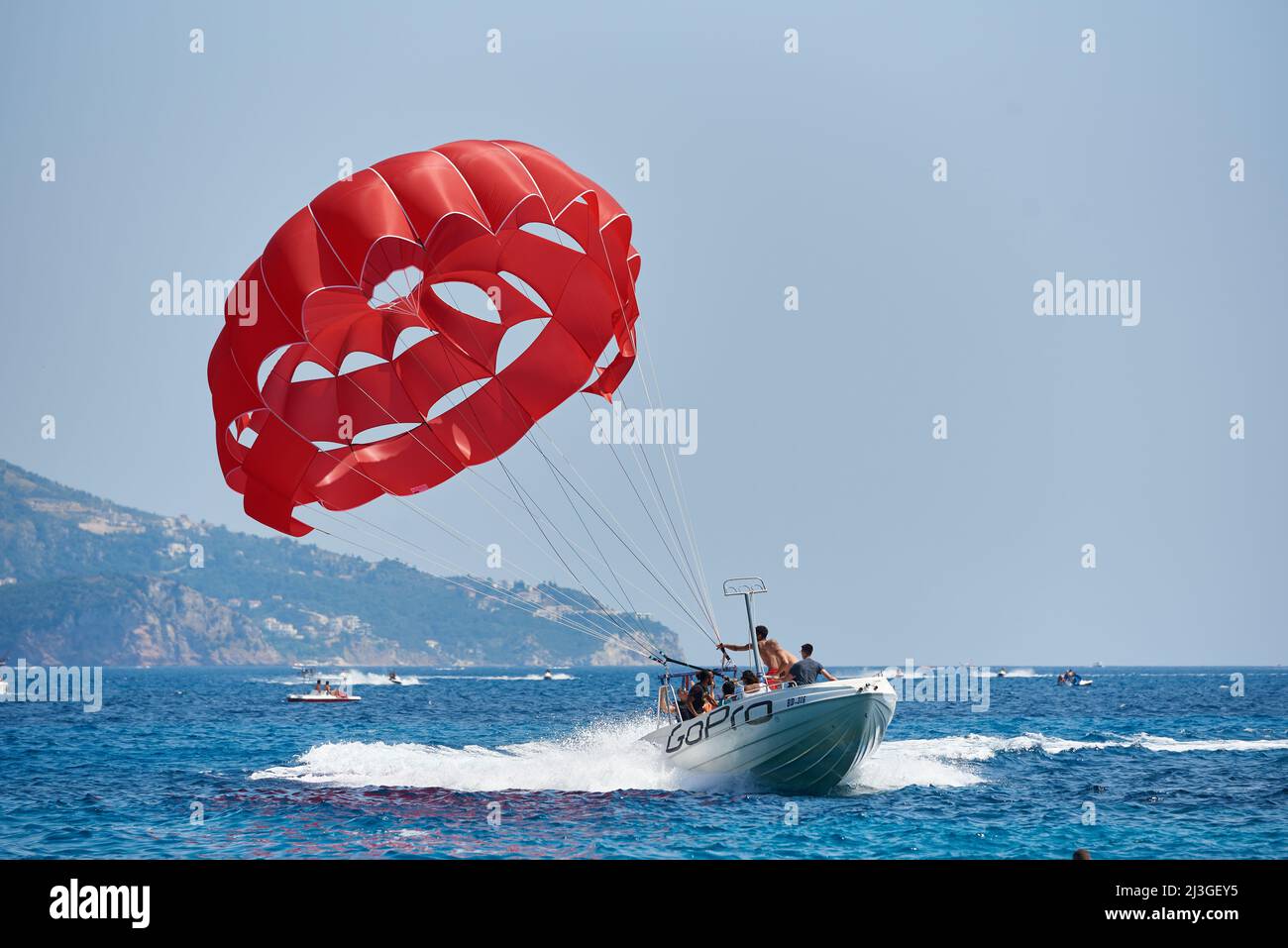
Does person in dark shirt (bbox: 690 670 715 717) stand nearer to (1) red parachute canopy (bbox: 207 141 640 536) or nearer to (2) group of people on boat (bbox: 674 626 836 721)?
(2) group of people on boat (bbox: 674 626 836 721)

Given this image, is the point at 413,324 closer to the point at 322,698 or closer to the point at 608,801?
the point at 608,801

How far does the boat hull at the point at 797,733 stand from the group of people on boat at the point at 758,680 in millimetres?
298

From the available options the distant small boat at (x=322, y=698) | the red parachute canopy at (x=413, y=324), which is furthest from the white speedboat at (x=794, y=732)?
the distant small boat at (x=322, y=698)

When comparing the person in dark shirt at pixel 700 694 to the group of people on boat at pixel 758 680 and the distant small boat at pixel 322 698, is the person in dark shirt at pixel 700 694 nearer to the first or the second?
the group of people on boat at pixel 758 680

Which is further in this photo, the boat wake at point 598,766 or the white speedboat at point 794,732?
the boat wake at point 598,766

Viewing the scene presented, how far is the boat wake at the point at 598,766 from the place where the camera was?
65.0 feet

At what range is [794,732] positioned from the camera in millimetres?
17109

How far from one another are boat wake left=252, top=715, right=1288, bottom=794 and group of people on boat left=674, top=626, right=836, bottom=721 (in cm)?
107

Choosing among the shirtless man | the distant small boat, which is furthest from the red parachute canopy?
the distant small boat

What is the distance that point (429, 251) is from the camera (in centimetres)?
1591
